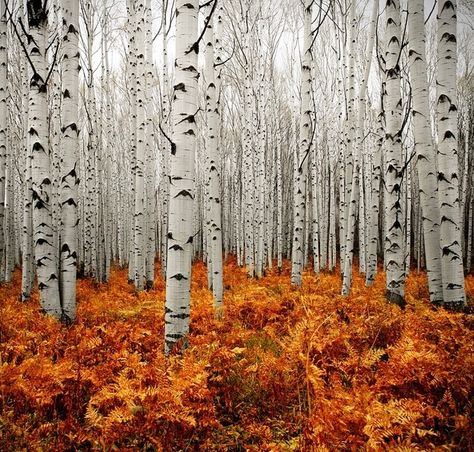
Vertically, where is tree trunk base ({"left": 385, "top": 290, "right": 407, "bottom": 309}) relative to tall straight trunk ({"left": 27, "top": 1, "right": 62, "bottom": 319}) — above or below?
below

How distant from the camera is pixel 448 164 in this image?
461 cm

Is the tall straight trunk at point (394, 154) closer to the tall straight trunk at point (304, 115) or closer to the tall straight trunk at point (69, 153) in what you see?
the tall straight trunk at point (304, 115)

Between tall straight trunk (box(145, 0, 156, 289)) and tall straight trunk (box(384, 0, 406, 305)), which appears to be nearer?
tall straight trunk (box(384, 0, 406, 305))

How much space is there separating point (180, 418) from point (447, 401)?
184 centimetres

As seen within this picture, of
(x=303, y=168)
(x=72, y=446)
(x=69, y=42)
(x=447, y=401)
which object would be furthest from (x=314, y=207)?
(x=72, y=446)

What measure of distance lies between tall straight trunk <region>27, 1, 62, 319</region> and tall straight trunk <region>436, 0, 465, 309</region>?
208 inches

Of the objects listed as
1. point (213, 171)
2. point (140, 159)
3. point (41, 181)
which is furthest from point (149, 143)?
point (41, 181)

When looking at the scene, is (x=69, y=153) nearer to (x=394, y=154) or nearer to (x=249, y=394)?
(x=249, y=394)

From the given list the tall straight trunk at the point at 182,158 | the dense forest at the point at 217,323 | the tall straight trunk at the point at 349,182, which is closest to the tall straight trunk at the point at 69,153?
the dense forest at the point at 217,323

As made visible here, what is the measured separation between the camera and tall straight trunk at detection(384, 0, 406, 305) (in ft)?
15.9

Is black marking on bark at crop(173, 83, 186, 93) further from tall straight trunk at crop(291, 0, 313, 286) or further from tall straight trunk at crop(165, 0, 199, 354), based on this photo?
tall straight trunk at crop(291, 0, 313, 286)

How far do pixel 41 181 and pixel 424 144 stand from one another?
17.4 ft

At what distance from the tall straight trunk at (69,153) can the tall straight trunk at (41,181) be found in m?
0.14

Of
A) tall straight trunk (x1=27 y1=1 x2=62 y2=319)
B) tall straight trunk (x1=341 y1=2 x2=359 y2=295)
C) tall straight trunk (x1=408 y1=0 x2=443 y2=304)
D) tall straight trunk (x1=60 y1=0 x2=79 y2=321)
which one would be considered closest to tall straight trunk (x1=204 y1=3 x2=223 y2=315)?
tall straight trunk (x1=60 y1=0 x2=79 y2=321)
